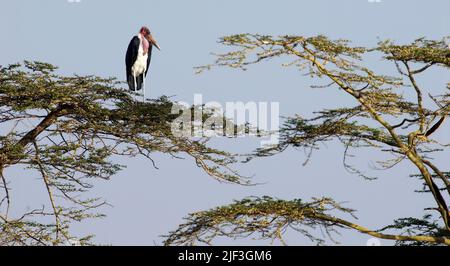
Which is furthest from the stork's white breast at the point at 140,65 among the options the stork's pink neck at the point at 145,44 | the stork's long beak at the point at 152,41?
the stork's long beak at the point at 152,41

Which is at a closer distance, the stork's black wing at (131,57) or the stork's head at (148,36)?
the stork's black wing at (131,57)

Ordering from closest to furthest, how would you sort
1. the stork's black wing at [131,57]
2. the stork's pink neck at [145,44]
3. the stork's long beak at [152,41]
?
the stork's black wing at [131,57] < the stork's pink neck at [145,44] < the stork's long beak at [152,41]

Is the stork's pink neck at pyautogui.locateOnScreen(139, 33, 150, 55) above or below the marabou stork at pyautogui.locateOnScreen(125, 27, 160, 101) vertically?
above

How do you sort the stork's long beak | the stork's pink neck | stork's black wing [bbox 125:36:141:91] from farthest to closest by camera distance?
the stork's long beak < the stork's pink neck < stork's black wing [bbox 125:36:141:91]

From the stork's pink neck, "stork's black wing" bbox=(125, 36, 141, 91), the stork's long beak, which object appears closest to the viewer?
"stork's black wing" bbox=(125, 36, 141, 91)

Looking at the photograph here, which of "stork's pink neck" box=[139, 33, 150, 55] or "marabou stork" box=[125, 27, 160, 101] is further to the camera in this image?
"stork's pink neck" box=[139, 33, 150, 55]

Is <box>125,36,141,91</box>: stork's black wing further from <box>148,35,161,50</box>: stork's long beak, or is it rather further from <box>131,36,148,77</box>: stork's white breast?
<box>148,35,161,50</box>: stork's long beak

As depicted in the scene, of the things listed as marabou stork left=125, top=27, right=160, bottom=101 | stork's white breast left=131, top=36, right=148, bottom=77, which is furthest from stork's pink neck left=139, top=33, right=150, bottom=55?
stork's white breast left=131, top=36, right=148, bottom=77

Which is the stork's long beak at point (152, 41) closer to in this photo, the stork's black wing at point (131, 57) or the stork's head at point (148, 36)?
the stork's head at point (148, 36)

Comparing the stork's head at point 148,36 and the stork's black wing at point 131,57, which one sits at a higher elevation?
the stork's head at point 148,36

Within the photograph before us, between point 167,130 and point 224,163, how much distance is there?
0.87 metres
